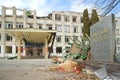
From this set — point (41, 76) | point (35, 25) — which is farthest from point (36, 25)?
point (41, 76)

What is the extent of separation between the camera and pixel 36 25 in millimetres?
61906

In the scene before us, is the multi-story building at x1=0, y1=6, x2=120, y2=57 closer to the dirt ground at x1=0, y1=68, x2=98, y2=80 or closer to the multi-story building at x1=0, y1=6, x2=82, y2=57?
the multi-story building at x1=0, y1=6, x2=82, y2=57

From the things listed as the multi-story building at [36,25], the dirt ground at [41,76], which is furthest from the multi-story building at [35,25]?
the dirt ground at [41,76]

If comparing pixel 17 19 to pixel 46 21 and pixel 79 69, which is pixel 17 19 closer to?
pixel 46 21

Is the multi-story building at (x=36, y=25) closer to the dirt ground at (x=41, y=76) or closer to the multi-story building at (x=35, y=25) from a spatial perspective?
the multi-story building at (x=35, y=25)

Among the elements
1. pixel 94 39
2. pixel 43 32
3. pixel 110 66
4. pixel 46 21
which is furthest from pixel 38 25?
pixel 110 66

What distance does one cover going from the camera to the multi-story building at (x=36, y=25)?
58.7 metres

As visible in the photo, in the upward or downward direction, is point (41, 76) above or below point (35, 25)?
below

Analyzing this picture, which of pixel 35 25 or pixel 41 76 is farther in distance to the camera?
pixel 35 25

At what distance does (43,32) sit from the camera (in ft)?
109

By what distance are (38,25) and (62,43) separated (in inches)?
290

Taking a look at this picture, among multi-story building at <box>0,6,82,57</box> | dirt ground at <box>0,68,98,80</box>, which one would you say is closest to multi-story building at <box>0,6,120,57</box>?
multi-story building at <box>0,6,82,57</box>

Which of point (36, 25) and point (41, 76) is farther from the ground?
point (36, 25)

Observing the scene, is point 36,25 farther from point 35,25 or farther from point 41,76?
point 41,76
